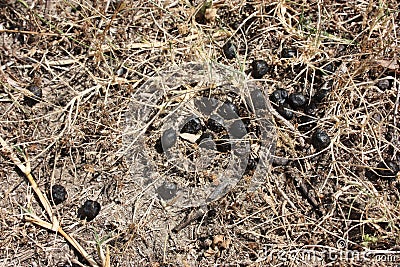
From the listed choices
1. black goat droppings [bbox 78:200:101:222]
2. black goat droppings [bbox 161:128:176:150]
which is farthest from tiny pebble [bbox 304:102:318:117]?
black goat droppings [bbox 78:200:101:222]

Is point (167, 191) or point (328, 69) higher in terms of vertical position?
point (328, 69)

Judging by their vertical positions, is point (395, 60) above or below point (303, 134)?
above

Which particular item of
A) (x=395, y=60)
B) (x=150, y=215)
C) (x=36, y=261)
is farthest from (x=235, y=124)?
Result: (x=36, y=261)

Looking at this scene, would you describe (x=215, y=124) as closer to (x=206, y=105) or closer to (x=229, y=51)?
(x=206, y=105)

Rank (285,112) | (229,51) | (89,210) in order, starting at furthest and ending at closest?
(229,51) < (285,112) < (89,210)

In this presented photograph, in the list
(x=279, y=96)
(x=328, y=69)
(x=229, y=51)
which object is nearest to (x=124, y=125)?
(x=229, y=51)

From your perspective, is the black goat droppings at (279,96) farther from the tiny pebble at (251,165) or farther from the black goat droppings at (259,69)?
the tiny pebble at (251,165)

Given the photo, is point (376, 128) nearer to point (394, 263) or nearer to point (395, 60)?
point (395, 60)
